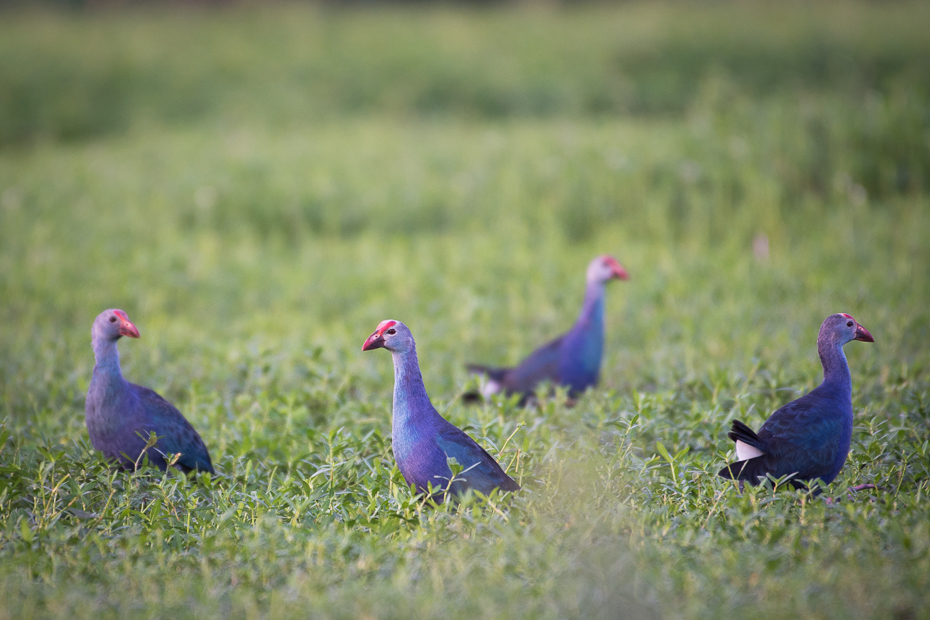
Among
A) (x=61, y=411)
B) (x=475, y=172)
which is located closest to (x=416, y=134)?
(x=475, y=172)

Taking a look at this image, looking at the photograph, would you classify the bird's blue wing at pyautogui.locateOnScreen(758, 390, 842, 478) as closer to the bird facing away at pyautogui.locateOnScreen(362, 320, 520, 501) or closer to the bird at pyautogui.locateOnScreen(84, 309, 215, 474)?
the bird facing away at pyautogui.locateOnScreen(362, 320, 520, 501)

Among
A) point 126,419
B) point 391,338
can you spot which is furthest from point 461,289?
point 126,419

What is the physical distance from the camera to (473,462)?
10.0 ft

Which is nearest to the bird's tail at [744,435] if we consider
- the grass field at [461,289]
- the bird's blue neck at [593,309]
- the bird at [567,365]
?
the grass field at [461,289]

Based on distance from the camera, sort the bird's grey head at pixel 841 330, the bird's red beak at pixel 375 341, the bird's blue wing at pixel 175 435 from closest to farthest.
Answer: the bird's red beak at pixel 375 341, the bird's grey head at pixel 841 330, the bird's blue wing at pixel 175 435

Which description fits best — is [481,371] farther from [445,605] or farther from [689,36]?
[689,36]

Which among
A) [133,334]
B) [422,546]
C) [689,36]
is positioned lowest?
[422,546]

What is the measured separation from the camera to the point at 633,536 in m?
2.64

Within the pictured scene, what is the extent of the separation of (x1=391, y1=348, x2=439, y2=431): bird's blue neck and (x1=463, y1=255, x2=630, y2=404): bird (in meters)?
1.20

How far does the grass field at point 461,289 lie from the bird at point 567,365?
213 millimetres

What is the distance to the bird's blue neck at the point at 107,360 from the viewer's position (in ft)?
11.1

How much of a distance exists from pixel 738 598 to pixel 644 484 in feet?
2.62

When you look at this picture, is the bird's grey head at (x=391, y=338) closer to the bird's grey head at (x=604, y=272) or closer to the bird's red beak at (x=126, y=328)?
the bird's red beak at (x=126, y=328)

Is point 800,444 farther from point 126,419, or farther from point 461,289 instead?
point 461,289
